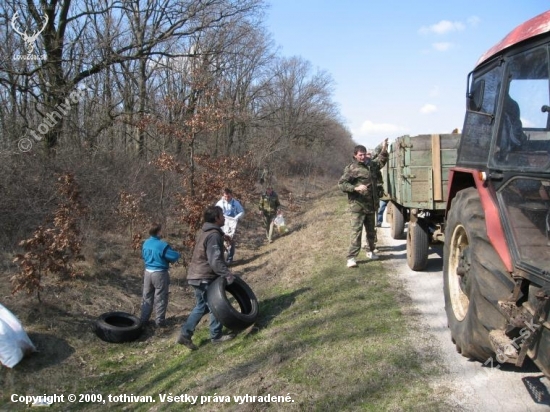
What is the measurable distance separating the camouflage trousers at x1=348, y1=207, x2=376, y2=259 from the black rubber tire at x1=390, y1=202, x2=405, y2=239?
6.32 ft

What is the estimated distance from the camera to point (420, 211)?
7.04 meters

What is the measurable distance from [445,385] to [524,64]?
2.69m

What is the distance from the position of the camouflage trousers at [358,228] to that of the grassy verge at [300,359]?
0.35 m

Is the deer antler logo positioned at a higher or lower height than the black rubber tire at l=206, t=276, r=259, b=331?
higher

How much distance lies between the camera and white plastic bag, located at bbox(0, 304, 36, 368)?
19.9ft

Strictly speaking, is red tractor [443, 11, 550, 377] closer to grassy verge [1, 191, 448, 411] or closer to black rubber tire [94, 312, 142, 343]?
grassy verge [1, 191, 448, 411]

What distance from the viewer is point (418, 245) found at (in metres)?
7.16

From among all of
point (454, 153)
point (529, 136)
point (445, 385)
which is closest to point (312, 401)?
point (445, 385)

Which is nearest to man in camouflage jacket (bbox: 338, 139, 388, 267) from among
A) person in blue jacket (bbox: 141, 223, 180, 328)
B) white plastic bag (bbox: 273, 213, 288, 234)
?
person in blue jacket (bbox: 141, 223, 180, 328)

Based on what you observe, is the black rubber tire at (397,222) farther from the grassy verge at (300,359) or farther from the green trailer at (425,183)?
the green trailer at (425,183)

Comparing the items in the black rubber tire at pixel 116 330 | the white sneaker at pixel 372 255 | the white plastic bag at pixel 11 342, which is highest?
the white sneaker at pixel 372 255

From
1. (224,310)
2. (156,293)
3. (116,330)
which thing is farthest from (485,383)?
(116,330)

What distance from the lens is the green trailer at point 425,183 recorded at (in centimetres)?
668

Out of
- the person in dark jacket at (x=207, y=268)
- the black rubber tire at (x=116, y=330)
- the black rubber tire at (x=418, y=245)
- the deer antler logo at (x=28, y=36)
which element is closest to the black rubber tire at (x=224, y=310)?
the person in dark jacket at (x=207, y=268)
